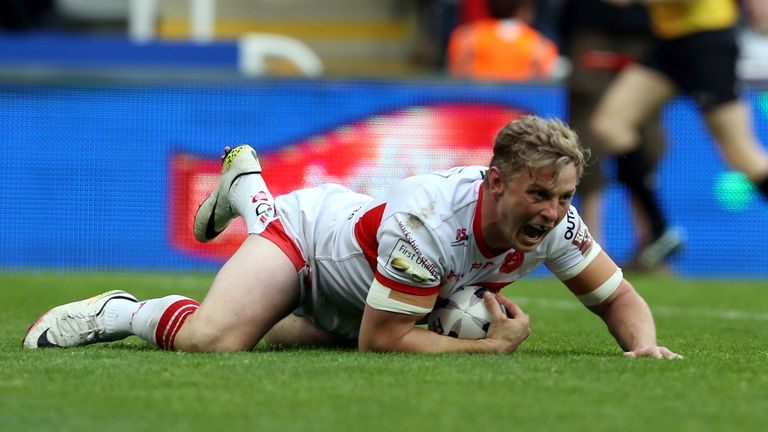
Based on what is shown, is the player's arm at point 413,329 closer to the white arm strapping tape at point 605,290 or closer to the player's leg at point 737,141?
the white arm strapping tape at point 605,290

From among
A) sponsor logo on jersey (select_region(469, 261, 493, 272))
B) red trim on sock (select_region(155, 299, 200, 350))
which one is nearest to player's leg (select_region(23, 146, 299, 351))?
red trim on sock (select_region(155, 299, 200, 350))

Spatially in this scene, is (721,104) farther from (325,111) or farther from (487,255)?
(487,255)

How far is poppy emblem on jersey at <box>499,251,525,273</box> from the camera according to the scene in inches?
193

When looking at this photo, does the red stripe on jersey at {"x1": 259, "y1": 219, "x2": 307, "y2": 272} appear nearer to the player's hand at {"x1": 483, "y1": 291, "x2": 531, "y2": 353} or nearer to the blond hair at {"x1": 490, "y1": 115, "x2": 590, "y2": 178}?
the player's hand at {"x1": 483, "y1": 291, "x2": 531, "y2": 353}

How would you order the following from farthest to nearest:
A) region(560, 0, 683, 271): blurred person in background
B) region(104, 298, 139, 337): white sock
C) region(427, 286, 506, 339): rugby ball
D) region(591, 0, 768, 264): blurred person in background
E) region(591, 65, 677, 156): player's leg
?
Answer: region(560, 0, 683, 271): blurred person in background → region(591, 65, 677, 156): player's leg → region(591, 0, 768, 264): blurred person in background → region(104, 298, 139, 337): white sock → region(427, 286, 506, 339): rugby ball

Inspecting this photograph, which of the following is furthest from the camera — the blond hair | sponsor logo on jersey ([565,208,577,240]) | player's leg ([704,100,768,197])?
player's leg ([704,100,768,197])

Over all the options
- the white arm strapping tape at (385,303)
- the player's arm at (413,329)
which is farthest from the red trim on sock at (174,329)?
the white arm strapping tape at (385,303)

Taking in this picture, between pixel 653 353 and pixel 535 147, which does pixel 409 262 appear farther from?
pixel 653 353

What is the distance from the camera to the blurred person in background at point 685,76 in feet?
29.6

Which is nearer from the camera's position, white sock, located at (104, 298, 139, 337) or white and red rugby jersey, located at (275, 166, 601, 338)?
white and red rugby jersey, located at (275, 166, 601, 338)

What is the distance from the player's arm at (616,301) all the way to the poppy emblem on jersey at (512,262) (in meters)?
0.20

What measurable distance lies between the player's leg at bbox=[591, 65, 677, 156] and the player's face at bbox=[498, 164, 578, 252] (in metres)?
4.84

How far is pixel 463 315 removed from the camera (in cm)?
491

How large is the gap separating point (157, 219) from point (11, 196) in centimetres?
111
